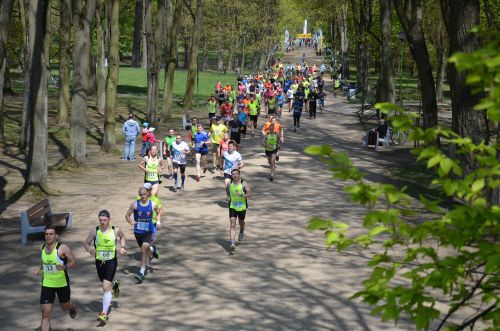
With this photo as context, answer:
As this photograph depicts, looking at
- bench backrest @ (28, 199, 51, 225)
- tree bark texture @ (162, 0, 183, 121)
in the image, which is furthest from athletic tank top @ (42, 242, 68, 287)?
tree bark texture @ (162, 0, 183, 121)

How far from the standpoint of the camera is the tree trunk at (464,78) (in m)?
16.7

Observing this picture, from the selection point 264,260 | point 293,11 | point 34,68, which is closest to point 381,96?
point 34,68

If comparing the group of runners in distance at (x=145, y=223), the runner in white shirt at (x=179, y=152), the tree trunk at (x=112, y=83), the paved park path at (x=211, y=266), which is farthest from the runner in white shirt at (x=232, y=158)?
the tree trunk at (x=112, y=83)

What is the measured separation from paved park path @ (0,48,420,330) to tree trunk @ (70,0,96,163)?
1.11 metres

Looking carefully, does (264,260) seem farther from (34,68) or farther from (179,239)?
(34,68)

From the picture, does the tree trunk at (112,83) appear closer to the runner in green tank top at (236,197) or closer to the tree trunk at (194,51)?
the tree trunk at (194,51)

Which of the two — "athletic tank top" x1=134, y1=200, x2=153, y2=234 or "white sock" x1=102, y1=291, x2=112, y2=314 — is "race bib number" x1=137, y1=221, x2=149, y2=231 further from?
"white sock" x1=102, y1=291, x2=112, y2=314

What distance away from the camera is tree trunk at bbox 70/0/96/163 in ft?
77.0

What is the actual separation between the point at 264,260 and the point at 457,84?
7007mm

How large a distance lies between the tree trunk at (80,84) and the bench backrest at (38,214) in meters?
7.94

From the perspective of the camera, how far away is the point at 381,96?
39.8 m

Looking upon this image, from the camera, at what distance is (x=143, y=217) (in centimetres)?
1235

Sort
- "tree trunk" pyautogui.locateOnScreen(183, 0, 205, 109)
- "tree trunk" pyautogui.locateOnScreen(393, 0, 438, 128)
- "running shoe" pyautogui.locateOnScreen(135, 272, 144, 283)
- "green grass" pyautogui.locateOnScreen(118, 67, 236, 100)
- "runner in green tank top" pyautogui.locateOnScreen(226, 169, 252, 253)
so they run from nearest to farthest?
"running shoe" pyautogui.locateOnScreen(135, 272, 144, 283), "runner in green tank top" pyautogui.locateOnScreen(226, 169, 252, 253), "tree trunk" pyautogui.locateOnScreen(393, 0, 438, 128), "tree trunk" pyautogui.locateOnScreen(183, 0, 205, 109), "green grass" pyautogui.locateOnScreen(118, 67, 236, 100)

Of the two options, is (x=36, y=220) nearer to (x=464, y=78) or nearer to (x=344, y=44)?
(x=464, y=78)
